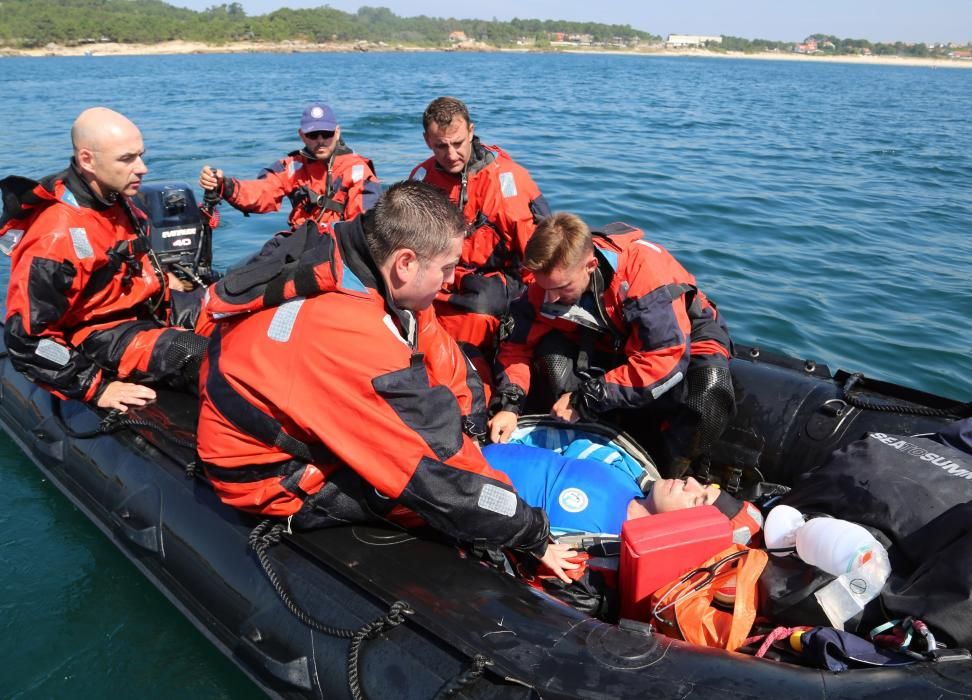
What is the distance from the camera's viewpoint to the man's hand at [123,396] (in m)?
3.29

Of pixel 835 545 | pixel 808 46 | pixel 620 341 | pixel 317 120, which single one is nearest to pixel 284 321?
pixel 835 545

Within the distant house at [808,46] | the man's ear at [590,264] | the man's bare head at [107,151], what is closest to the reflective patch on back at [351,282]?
the man's ear at [590,264]

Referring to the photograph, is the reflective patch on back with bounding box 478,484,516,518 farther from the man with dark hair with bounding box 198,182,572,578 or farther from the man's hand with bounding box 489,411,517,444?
the man's hand with bounding box 489,411,517,444

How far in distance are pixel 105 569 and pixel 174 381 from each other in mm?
930

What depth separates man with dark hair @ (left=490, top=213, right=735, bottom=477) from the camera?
297 cm

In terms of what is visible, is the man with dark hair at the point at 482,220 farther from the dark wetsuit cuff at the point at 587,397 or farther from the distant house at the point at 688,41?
the distant house at the point at 688,41

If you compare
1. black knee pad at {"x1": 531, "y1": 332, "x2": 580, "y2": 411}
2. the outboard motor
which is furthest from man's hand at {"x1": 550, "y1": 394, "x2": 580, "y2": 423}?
the outboard motor

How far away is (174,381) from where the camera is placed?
11.3 ft

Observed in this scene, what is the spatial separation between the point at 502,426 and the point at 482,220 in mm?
1395

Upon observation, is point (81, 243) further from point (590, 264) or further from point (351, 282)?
point (590, 264)

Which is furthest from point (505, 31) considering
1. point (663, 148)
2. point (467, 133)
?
point (467, 133)

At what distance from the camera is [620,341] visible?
10.9 ft

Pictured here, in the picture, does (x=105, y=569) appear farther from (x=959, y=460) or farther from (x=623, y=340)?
(x=959, y=460)

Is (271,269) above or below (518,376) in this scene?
above
